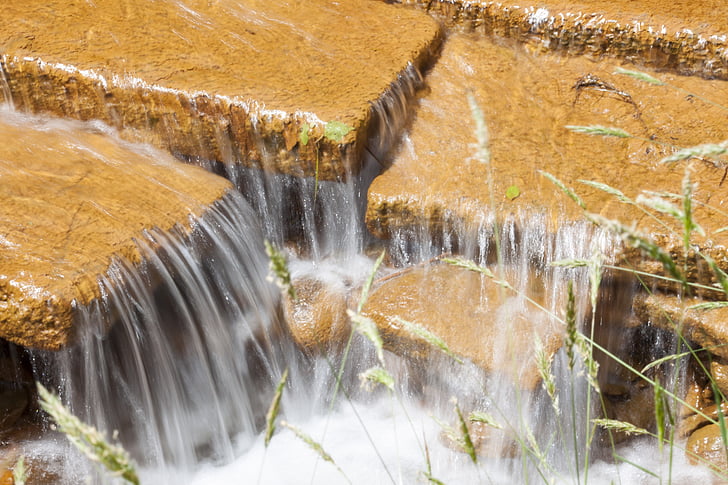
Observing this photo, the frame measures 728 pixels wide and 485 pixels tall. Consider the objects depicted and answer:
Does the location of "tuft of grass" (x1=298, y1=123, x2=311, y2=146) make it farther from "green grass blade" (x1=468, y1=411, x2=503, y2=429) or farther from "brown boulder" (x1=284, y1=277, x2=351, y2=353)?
"green grass blade" (x1=468, y1=411, x2=503, y2=429)

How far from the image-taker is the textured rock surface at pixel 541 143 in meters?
3.28

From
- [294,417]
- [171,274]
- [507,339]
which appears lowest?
[294,417]

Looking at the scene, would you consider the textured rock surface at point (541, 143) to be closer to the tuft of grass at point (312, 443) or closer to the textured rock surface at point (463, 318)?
the textured rock surface at point (463, 318)

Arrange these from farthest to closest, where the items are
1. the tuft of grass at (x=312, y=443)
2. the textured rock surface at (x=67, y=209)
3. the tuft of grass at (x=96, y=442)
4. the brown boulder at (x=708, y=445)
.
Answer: the brown boulder at (x=708, y=445), the textured rock surface at (x=67, y=209), the tuft of grass at (x=312, y=443), the tuft of grass at (x=96, y=442)

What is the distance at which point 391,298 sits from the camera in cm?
331

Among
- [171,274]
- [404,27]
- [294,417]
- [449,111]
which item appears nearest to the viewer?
[171,274]

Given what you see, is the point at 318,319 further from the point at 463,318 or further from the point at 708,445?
the point at 708,445

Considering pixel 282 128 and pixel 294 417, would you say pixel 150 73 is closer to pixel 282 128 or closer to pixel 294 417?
pixel 282 128

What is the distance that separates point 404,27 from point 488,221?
152 centimetres

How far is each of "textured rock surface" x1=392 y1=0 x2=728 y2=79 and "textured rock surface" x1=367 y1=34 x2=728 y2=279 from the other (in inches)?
3.8

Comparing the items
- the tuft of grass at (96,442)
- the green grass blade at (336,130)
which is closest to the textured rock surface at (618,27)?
the green grass blade at (336,130)

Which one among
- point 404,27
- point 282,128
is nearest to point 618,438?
point 282,128

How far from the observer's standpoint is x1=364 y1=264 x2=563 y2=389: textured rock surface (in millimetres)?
3064

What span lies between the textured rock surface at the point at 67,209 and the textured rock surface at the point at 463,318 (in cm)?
94
